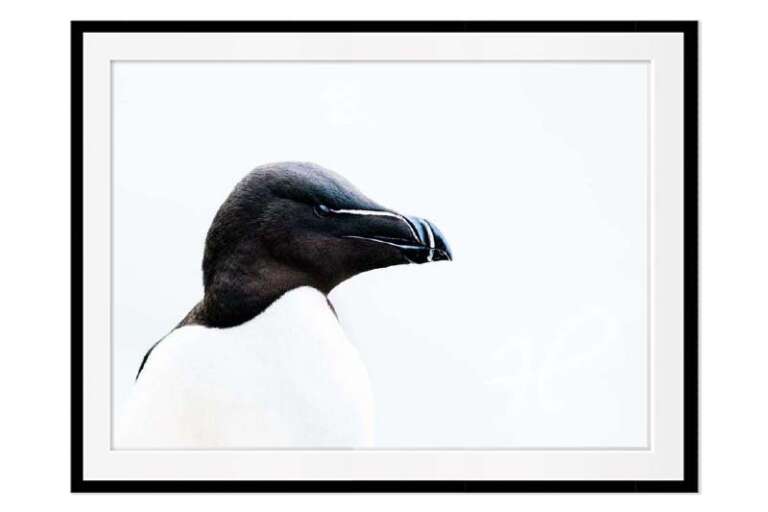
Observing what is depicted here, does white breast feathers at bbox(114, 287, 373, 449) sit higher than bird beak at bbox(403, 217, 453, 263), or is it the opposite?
bird beak at bbox(403, 217, 453, 263)

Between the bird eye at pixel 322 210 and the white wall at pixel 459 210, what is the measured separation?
12 centimetres

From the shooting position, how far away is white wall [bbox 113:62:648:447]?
2.41m

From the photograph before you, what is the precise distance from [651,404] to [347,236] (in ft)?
2.86

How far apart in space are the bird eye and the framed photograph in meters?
0.05

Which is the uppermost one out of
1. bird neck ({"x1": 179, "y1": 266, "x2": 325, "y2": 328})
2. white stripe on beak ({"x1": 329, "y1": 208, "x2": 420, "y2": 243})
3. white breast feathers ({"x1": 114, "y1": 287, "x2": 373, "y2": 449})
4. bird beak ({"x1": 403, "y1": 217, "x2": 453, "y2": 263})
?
white stripe on beak ({"x1": 329, "y1": 208, "x2": 420, "y2": 243})

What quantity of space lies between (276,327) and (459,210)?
534 mm

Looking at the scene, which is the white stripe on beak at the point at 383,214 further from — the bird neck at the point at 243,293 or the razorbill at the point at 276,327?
the bird neck at the point at 243,293

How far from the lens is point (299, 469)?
2.37m

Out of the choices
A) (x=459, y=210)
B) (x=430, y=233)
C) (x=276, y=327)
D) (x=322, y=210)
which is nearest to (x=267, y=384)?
(x=276, y=327)

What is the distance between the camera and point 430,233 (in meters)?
2.38

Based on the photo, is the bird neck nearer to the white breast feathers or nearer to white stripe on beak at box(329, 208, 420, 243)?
the white breast feathers

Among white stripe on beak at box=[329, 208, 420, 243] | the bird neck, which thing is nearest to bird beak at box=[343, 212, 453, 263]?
white stripe on beak at box=[329, 208, 420, 243]

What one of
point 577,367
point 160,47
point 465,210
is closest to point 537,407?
point 577,367

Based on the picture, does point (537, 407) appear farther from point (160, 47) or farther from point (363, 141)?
point (160, 47)
